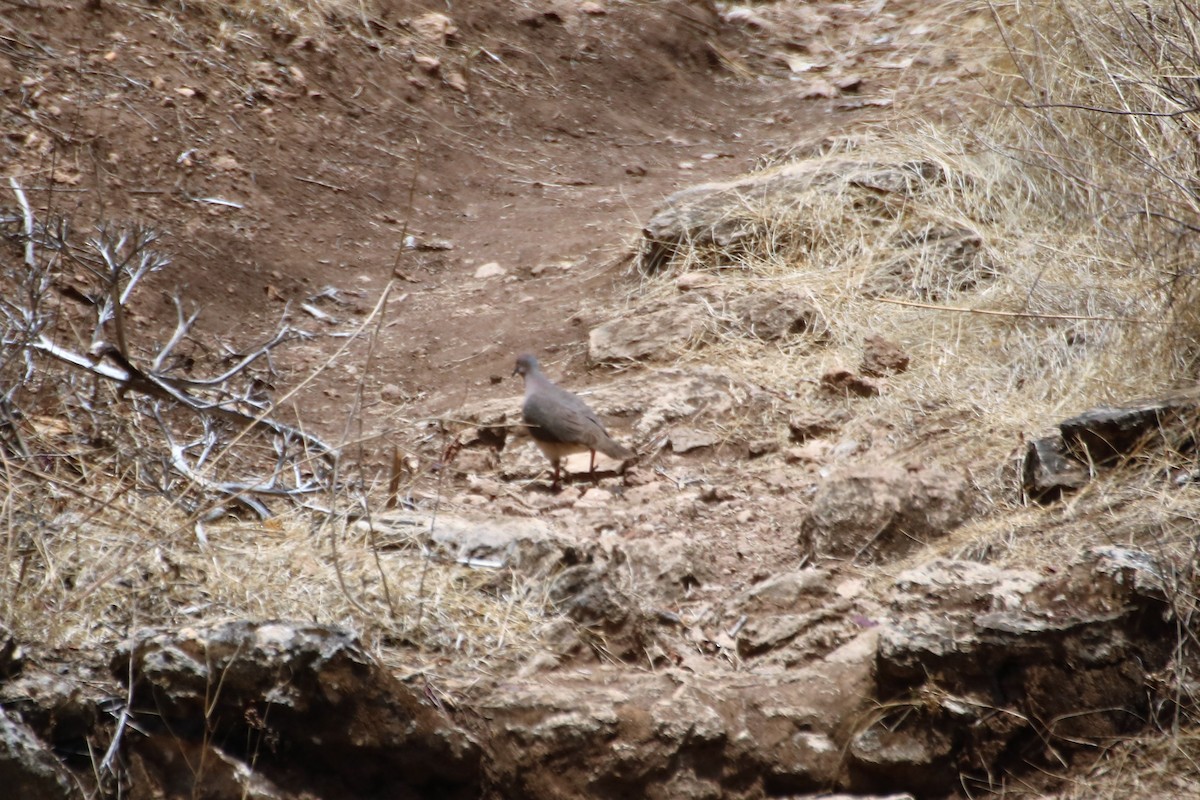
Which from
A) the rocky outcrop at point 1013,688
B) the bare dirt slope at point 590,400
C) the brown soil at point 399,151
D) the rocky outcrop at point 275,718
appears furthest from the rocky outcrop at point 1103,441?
the brown soil at point 399,151

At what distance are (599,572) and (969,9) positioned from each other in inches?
266

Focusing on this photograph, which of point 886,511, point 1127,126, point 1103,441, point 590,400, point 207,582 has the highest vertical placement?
point 1127,126

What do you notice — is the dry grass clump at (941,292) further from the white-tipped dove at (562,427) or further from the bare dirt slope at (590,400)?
the white-tipped dove at (562,427)

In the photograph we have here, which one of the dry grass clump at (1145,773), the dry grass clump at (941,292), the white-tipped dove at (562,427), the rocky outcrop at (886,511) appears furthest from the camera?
the white-tipped dove at (562,427)

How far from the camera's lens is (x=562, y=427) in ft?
15.3

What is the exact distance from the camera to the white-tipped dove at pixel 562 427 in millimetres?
4656

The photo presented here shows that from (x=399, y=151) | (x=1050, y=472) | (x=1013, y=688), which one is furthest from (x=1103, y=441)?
(x=399, y=151)

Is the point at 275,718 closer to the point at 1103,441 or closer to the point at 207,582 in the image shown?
the point at 207,582

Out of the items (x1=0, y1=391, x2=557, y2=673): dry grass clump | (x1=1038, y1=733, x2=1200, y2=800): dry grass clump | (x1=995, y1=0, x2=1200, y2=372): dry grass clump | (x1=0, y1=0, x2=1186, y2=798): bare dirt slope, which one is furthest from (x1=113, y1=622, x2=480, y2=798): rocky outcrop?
(x1=995, y1=0, x2=1200, y2=372): dry grass clump

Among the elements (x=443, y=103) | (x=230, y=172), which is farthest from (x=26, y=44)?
(x=443, y=103)

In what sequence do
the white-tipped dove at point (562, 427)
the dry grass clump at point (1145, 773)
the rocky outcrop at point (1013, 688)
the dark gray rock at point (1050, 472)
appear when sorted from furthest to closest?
the white-tipped dove at point (562, 427)
the dark gray rock at point (1050, 472)
the rocky outcrop at point (1013, 688)
the dry grass clump at point (1145, 773)

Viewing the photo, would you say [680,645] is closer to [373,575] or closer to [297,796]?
[373,575]

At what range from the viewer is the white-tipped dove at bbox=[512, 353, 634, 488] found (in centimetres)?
466

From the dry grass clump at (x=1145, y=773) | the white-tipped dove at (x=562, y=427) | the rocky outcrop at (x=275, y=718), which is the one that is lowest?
the white-tipped dove at (x=562, y=427)
